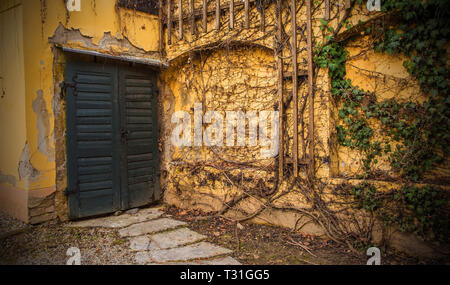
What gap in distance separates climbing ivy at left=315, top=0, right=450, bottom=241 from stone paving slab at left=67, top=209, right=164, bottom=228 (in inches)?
121

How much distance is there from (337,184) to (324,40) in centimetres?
182

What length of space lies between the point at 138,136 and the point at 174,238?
75.8 inches

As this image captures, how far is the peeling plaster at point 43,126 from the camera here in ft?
Answer: 13.0

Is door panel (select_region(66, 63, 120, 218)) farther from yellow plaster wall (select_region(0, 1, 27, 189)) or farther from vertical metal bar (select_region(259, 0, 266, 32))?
vertical metal bar (select_region(259, 0, 266, 32))

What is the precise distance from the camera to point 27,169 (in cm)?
391

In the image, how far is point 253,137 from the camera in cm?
439

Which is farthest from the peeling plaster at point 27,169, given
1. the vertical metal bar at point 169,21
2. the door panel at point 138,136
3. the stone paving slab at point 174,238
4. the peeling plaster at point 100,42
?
the vertical metal bar at point 169,21

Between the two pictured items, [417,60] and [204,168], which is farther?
[204,168]

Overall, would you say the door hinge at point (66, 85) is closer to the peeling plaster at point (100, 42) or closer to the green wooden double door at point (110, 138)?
the green wooden double door at point (110, 138)

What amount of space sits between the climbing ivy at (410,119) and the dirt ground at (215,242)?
54 cm

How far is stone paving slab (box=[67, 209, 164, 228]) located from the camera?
417cm
